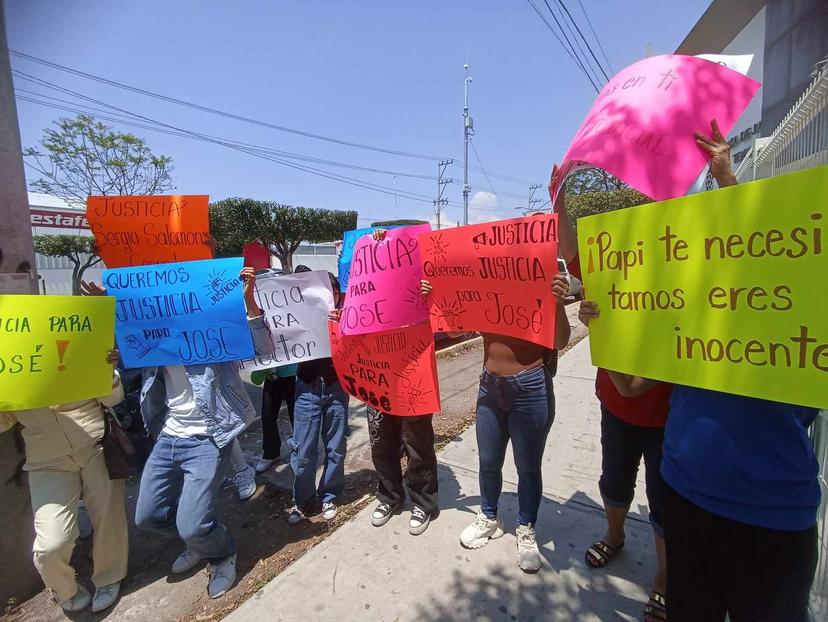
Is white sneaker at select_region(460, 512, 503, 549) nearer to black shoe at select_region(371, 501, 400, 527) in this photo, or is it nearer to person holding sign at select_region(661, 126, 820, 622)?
black shoe at select_region(371, 501, 400, 527)

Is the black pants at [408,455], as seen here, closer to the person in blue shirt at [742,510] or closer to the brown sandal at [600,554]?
the brown sandal at [600,554]

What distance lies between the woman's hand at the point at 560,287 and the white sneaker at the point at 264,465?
309 cm

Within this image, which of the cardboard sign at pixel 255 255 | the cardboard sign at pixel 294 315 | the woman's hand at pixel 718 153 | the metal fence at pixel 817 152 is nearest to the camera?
the woman's hand at pixel 718 153

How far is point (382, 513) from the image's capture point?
2.81 m

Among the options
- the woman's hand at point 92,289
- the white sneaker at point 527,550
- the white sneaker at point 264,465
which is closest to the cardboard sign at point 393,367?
the white sneaker at point 527,550

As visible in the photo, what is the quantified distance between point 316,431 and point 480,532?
1.28 metres

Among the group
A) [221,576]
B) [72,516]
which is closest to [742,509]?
[221,576]

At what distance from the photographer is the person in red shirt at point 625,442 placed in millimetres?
1922

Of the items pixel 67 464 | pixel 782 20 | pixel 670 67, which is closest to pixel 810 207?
pixel 670 67

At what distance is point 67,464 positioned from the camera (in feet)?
7.22

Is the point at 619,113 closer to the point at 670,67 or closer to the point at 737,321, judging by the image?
the point at 670,67

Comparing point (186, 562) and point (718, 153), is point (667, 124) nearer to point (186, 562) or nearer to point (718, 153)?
point (718, 153)

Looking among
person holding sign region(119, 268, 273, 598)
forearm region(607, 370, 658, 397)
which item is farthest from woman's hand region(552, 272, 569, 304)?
person holding sign region(119, 268, 273, 598)

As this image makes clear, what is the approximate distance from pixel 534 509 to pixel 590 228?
5.56 ft
